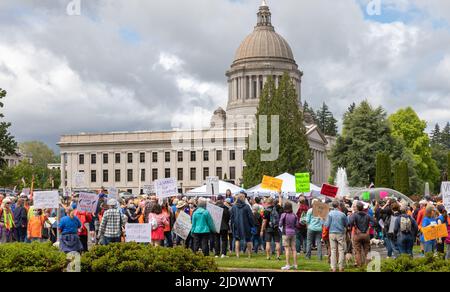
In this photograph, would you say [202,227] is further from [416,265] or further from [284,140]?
[284,140]

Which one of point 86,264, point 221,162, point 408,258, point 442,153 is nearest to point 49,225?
point 86,264

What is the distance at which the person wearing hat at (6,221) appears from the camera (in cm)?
2325

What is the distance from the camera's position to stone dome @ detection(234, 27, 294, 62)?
133m

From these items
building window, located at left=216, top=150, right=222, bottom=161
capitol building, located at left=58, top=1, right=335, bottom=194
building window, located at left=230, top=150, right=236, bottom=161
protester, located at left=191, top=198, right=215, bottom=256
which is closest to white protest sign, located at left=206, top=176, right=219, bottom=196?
protester, located at left=191, top=198, right=215, bottom=256

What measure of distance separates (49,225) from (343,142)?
5710cm

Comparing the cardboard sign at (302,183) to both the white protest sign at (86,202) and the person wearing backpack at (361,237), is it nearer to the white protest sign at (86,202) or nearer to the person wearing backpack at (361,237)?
the white protest sign at (86,202)

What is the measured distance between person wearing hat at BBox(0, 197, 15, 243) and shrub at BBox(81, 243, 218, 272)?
40.4ft

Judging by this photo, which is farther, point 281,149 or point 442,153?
point 442,153

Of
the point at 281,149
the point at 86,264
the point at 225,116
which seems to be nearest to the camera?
the point at 86,264

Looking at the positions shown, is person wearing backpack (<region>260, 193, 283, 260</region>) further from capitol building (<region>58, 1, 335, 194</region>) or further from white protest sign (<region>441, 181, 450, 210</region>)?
capitol building (<region>58, 1, 335, 194</region>)

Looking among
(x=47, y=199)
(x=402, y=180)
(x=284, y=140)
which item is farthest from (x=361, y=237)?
(x=284, y=140)

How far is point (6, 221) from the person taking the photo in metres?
23.2

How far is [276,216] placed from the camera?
21.5m

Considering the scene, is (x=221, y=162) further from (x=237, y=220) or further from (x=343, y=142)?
(x=237, y=220)
